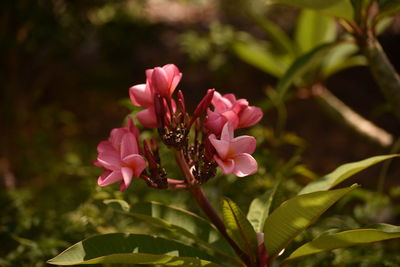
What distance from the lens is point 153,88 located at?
849mm

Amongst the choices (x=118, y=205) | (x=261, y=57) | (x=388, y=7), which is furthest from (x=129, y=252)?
(x=261, y=57)

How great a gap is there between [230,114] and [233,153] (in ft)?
0.23

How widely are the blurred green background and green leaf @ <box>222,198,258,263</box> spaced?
30 cm

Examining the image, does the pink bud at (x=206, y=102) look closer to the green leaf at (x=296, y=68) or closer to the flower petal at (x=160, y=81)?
the flower petal at (x=160, y=81)

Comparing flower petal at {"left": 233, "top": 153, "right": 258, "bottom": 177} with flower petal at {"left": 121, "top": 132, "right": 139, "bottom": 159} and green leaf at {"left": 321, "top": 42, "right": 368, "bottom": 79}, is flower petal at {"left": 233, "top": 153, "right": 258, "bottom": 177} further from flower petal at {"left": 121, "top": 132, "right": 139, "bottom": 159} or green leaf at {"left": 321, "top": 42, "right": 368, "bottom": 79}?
green leaf at {"left": 321, "top": 42, "right": 368, "bottom": 79}

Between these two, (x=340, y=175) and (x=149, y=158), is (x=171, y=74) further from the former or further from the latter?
(x=340, y=175)

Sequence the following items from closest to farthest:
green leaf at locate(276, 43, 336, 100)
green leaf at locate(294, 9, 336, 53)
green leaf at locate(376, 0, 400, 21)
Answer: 1. green leaf at locate(376, 0, 400, 21)
2. green leaf at locate(276, 43, 336, 100)
3. green leaf at locate(294, 9, 336, 53)

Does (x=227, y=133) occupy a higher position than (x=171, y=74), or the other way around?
(x=171, y=74)

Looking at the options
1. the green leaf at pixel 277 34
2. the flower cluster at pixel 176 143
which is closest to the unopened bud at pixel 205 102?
the flower cluster at pixel 176 143

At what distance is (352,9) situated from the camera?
113 cm

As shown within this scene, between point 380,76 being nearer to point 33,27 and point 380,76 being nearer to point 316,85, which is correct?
point 316,85

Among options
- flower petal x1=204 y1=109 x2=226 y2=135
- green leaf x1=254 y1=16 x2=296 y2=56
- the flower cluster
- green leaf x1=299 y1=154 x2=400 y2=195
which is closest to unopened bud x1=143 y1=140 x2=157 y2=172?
the flower cluster

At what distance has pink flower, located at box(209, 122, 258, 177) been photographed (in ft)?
2.56

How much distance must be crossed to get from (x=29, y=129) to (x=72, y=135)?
230 mm
